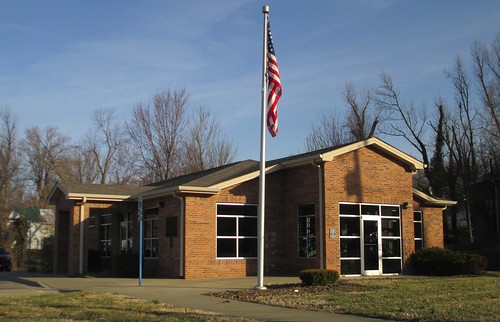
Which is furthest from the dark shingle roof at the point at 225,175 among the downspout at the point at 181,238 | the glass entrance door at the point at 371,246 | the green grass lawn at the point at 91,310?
the green grass lawn at the point at 91,310

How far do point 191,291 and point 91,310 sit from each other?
16.7 ft

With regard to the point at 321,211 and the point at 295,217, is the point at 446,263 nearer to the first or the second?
the point at 321,211

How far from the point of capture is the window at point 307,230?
2338cm

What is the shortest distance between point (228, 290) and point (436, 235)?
46.4 feet

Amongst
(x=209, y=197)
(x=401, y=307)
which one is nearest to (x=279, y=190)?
(x=209, y=197)

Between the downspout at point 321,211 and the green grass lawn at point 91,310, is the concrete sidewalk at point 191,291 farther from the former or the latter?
the downspout at point 321,211

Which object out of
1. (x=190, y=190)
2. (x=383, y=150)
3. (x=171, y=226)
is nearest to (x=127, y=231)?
(x=171, y=226)

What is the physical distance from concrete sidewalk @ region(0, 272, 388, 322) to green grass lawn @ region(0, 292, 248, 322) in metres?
0.79

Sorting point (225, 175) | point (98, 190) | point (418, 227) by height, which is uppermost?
point (225, 175)

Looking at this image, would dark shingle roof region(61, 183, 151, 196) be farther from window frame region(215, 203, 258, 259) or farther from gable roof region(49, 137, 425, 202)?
window frame region(215, 203, 258, 259)

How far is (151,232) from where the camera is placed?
85.0ft

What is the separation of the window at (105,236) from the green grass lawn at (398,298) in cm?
1441

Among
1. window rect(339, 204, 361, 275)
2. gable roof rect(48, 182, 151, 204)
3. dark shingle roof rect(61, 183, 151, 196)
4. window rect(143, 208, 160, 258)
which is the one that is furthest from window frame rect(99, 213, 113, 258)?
window rect(339, 204, 361, 275)

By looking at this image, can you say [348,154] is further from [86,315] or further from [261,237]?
[86,315]
